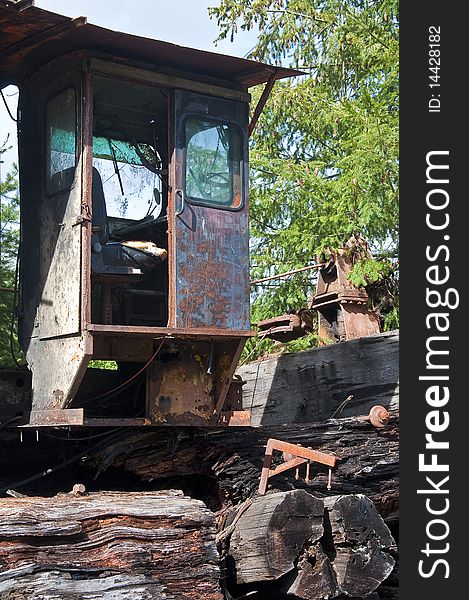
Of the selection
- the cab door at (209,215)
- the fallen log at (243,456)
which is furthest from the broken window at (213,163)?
the fallen log at (243,456)

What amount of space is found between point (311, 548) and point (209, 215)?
2.68 meters

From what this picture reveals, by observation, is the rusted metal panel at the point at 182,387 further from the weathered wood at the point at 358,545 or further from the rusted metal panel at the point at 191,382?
the weathered wood at the point at 358,545

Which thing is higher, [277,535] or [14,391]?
[14,391]

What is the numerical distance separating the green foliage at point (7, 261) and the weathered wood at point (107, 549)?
3.60m

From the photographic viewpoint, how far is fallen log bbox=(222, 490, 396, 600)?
5.74 metres

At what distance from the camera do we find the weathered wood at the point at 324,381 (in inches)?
339

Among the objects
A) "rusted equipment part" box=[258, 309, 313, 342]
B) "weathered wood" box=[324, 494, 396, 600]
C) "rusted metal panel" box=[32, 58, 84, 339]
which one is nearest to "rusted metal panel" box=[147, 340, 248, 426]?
"rusted metal panel" box=[32, 58, 84, 339]

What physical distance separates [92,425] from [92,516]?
129 cm

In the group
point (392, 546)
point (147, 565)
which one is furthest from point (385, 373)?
point (147, 565)

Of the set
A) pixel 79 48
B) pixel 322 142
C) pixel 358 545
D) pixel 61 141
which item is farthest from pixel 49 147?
pixel 322 142

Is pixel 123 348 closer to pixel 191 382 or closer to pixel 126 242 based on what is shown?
pixel 191 382

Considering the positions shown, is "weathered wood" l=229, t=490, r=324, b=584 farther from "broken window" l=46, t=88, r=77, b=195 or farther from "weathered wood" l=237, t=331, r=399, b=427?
"broken window" l=46, t=88, r=77, b=195

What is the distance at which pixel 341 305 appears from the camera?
945cm

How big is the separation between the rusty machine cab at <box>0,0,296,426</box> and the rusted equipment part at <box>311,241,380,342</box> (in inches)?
83.4
